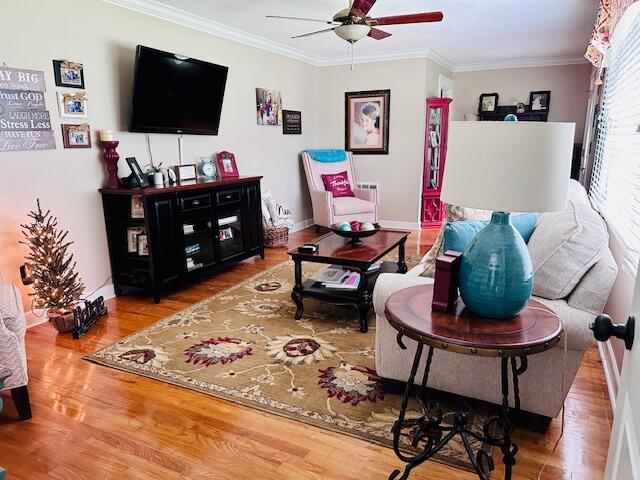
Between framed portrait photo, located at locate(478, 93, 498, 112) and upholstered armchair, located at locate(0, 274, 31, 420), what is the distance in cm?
663

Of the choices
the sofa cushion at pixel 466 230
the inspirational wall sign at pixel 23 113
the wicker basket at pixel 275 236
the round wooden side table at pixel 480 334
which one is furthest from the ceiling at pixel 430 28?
the round wooden side table at pixel 480 334

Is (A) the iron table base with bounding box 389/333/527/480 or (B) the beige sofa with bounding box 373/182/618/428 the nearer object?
(A) the iron table base with bounding box 389/333/527/480

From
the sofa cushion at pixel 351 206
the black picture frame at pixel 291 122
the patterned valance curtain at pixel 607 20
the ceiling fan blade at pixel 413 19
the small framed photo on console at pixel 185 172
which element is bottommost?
the sofa cushion at pixel 351 206

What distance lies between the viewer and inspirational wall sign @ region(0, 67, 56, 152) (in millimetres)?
2768

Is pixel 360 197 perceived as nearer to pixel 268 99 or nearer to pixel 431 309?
pixel 268 99

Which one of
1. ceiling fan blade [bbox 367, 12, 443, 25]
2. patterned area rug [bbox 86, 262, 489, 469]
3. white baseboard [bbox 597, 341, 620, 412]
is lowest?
patterned area rug [bbox 86, 262, 489, 469]

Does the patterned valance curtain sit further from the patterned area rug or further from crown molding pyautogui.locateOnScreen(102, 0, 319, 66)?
crown molding pyautogui.locateOnScreen(102, 0, 319, 66)

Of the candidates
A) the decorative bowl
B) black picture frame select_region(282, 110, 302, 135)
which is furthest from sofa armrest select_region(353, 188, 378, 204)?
the decorative bowl

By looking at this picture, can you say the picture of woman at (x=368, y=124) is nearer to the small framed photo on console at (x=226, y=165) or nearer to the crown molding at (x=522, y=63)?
the crown molding at (x=522, y=63)

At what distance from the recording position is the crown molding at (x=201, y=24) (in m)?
3.59

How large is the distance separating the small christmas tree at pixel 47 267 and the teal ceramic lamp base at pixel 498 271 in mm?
2600

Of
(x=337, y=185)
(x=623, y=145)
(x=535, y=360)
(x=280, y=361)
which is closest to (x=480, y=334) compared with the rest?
(x=535, y=360)

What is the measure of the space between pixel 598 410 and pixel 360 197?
4.17 metres

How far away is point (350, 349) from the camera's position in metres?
2.64
